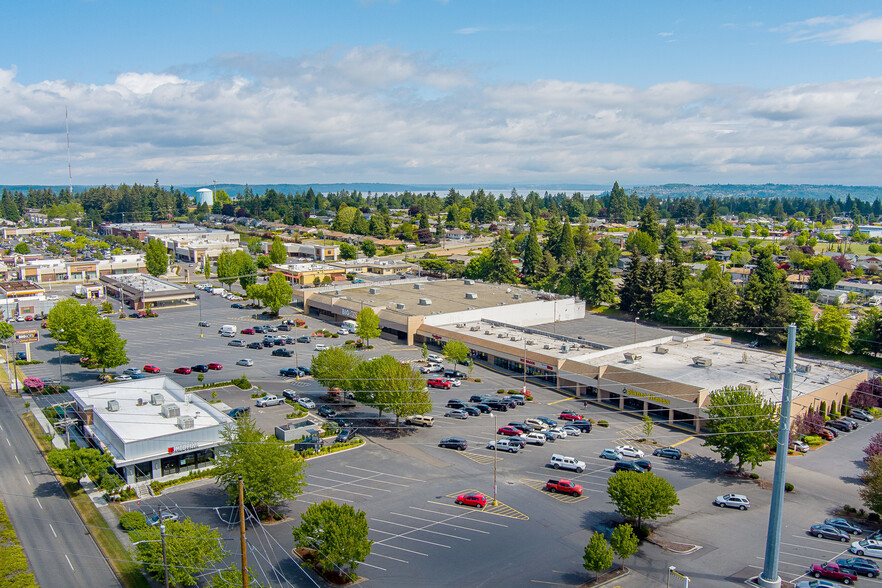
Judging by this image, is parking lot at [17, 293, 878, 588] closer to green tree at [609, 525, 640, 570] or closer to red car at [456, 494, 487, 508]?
red car at [456, 494, 487, 508]

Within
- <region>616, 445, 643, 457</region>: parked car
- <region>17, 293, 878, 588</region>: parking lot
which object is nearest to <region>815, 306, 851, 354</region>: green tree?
<region>17, 293, 878, 588</region>: parking lot

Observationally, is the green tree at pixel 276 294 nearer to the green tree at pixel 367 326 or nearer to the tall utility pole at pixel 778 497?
the green tree at pixel 367 326

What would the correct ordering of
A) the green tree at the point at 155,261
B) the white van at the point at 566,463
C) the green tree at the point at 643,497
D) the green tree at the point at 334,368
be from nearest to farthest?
1. the green tree at the point at 643,497
2. the white van at the point at 566,463
3. the green tree at the point at 334,368
4. the green tree at the point at 155,261

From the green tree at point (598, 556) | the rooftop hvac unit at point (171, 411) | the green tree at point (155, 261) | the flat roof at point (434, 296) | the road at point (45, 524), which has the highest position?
the green tree at point (155, 261)

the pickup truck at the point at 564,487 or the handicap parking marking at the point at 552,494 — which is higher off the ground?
the pickup truck at the point at 564,487

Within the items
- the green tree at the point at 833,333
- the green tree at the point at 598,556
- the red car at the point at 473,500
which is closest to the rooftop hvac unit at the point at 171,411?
the red car at the point at 473,500

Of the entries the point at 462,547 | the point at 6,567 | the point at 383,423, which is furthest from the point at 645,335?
the point at 6,567

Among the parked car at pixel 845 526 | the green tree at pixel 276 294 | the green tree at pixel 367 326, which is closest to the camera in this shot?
the parked car at pixel 845 526
